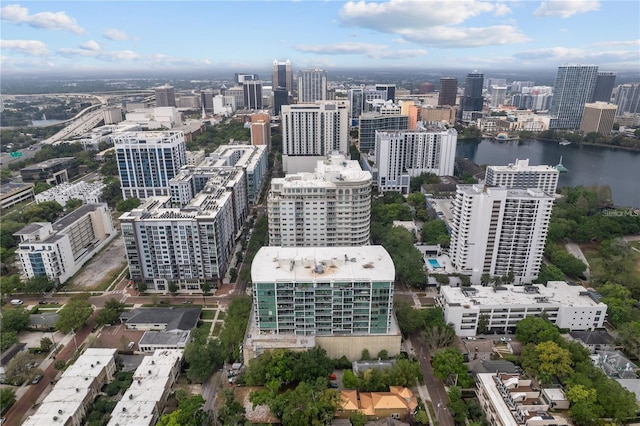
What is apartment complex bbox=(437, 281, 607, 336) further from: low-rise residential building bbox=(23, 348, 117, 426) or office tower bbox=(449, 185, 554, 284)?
low-rise residential building bbox=(23, 348, 117, 426)

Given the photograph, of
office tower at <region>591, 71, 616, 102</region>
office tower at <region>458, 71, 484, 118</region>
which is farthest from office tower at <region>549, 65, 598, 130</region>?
office tower at <region>458, 71, 484, 118</region>

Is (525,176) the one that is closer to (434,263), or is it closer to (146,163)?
Result: (434,263)

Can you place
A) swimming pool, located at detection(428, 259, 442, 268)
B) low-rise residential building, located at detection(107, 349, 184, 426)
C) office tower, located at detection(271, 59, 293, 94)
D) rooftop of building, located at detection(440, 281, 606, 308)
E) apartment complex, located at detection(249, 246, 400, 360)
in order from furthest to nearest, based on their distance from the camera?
office tower, located at detection(271, 59, 293, 94) < swimming pool, located at detection(428, 259, 442, 268) < rooftop of building, located at detection(440, 281, 606, 308) < apartment complex, located at detection(249, 246, 400, 360) < low-rise residential building, located at detection(107, 349, 184, 426)

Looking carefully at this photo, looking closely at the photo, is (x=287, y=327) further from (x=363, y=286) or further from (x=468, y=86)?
(x=468, y=86)

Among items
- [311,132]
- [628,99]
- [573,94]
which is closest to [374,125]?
[311,132]

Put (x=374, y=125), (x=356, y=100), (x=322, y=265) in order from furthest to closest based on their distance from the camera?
(x=356, y=100)
(x=374, y=125)
(x=322, y=265)

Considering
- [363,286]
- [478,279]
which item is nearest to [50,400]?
[363,286]
